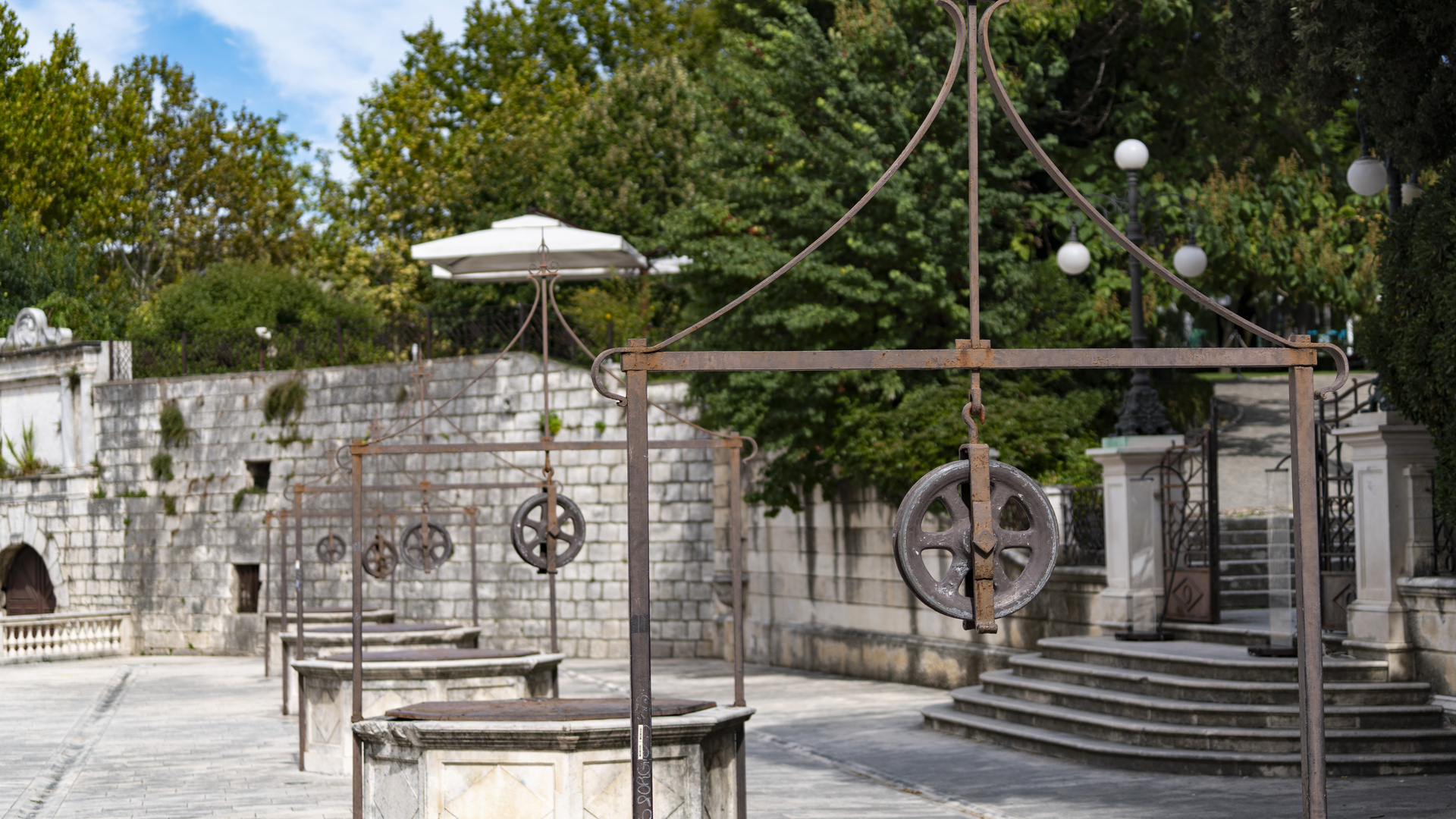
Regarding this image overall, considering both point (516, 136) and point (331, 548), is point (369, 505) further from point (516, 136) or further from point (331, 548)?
point (516, 136)

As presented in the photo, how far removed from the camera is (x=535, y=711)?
23.6 ft

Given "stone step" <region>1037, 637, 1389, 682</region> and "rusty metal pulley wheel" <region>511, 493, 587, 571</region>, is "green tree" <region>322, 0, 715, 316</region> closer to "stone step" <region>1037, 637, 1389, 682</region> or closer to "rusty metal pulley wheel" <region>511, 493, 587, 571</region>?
"stone step" <region>1037, 637, 1389, 682</region>

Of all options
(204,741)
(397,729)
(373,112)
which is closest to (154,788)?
(204,741)

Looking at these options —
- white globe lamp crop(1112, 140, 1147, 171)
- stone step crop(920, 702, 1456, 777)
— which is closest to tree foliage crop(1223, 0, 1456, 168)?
white globe lamp crop(1112, 140, 1147, 171)

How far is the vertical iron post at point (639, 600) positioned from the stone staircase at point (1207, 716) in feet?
20.5

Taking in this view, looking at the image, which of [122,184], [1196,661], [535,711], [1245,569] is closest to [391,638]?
[535,711]

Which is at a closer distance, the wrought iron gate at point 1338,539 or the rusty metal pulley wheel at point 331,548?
the wrought iron gate at point 1338,539

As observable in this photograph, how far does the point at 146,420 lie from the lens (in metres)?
24.0

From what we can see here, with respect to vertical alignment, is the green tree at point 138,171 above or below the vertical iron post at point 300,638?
above

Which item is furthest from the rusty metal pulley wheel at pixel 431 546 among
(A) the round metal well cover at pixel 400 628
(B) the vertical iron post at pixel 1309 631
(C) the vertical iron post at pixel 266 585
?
(B) the vertical iron post at pixel 1309 631

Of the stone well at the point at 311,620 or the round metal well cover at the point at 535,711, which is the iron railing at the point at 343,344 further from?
the round metal well cover at the point at 535,711

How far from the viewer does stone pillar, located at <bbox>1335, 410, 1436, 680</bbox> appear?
10.0 meters

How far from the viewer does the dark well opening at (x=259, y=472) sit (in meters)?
23.2

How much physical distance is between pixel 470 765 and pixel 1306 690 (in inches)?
145
